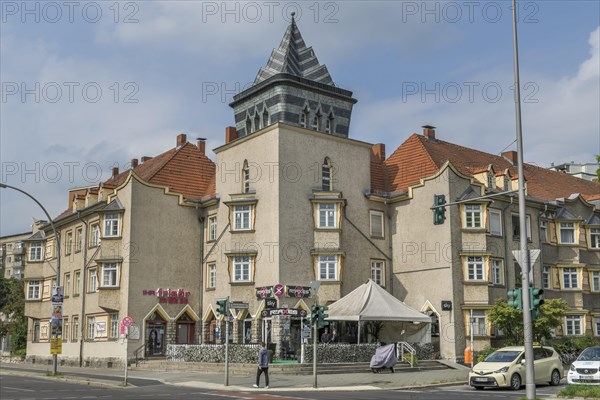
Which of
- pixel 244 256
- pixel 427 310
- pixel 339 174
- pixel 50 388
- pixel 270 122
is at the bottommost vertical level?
pixel 50 388

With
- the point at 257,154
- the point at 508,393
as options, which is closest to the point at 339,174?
the point at 257,154

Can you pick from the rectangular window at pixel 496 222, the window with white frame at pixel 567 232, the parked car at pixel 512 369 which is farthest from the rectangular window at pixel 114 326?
the window with white frame at pixel 567 232

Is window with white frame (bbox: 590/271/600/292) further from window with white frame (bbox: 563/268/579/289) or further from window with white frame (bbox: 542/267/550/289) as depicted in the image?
window with white frame (bbox: 542/267/550/289)

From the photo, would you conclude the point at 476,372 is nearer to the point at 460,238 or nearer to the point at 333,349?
the point at 333,349

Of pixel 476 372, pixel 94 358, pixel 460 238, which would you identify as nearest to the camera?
pixel 476 372

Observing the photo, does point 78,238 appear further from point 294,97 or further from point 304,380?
point 304,380

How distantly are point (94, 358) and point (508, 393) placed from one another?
27.3m

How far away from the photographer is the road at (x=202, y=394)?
2253cm

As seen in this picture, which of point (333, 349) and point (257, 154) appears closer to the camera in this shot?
point (333, 349)

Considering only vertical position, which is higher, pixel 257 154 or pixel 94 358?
pixel 257 154

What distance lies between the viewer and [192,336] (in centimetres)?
4500

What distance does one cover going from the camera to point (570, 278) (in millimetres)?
46125

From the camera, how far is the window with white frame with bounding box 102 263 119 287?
4347cm

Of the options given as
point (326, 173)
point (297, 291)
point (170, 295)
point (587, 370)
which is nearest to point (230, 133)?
point (326, 173)
